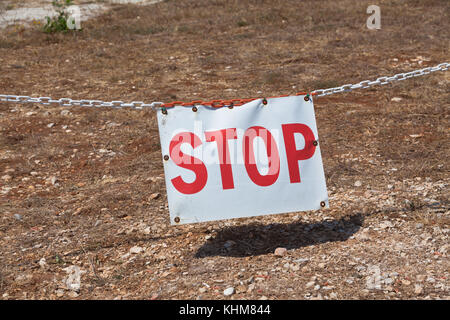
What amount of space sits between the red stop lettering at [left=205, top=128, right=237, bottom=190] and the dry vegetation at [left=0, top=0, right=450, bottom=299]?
1.65 ft

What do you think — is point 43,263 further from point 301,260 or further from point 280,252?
point 301,260

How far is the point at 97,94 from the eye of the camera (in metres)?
7.24

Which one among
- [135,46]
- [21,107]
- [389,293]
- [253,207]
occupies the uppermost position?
[135,46]

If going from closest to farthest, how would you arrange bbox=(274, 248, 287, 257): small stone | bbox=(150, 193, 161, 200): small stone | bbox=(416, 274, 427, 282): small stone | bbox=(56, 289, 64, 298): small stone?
bbox=(416, 274, 427, 282): small stone
bbox=(56, 289, 64, 298): small stone
bbox=(274, 248, 287, 257): small stone
bbox=(150, 193, 161, 200): small stone

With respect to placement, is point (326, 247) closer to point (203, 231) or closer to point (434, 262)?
point (434, 262)

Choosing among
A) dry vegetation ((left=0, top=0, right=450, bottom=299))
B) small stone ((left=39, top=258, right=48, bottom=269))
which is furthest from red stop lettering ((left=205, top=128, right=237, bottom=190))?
small stone ((left=39, top=258, right=48, bottom=269))

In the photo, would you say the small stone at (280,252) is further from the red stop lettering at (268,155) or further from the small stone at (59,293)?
the small stone at (59,293)

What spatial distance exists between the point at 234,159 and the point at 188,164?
0.89ft


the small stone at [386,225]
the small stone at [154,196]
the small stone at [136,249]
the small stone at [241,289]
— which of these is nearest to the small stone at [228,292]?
the small stone at [241,289]

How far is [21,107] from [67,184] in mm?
2351

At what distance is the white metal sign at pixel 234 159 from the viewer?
128 inches

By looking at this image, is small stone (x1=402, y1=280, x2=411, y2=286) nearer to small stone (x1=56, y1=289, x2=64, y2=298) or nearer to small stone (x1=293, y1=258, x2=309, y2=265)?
small stone (x1=293, y1=258, x2=309, y2=265)

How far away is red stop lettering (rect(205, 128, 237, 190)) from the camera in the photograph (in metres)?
3.26

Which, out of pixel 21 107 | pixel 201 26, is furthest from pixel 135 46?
→ pixel 21 107
